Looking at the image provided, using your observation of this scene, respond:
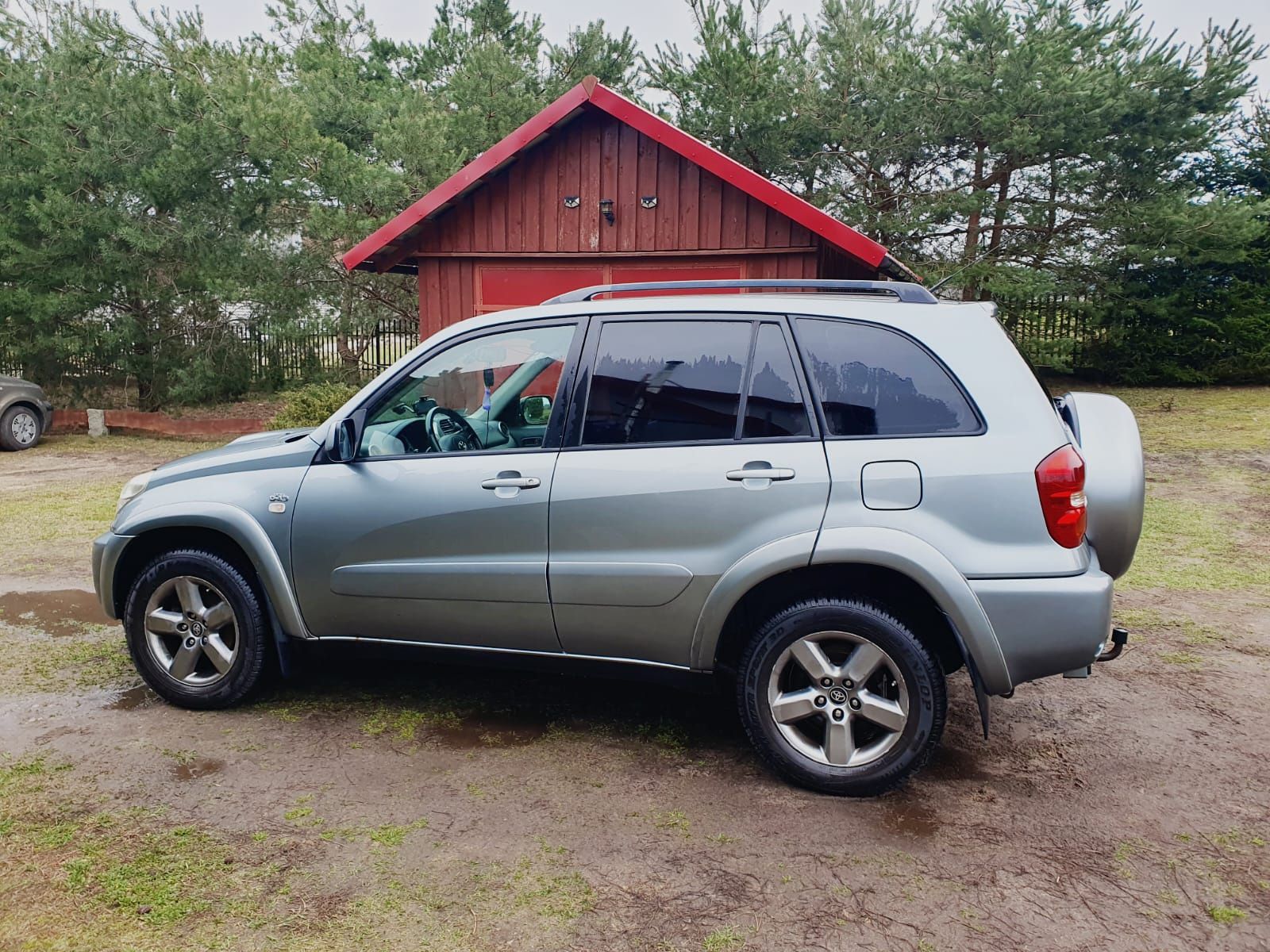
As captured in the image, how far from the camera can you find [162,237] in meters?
14.9

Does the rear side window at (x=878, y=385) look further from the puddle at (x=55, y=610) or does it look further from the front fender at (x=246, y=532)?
the puddle at (x=55, y=610)

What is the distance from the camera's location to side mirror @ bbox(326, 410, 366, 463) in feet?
13.3

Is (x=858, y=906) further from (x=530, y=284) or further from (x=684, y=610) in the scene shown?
(x=530, y=284)

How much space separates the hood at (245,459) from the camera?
4172 millimetres

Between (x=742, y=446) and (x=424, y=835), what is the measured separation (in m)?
1.74

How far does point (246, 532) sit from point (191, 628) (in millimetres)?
552

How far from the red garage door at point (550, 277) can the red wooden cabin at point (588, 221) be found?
0.01 metres

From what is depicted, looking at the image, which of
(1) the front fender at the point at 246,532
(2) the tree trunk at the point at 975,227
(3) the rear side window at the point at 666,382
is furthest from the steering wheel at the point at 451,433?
(2) the tree trunk at the point at 975,227

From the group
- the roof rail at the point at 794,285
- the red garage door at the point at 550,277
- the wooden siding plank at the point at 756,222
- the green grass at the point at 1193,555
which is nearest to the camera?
the roof rail at the point at 794,285

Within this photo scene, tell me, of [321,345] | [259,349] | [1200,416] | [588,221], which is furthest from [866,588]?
[259,349]

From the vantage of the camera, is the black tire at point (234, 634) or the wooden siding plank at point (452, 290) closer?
the black tire at point (234, 634)

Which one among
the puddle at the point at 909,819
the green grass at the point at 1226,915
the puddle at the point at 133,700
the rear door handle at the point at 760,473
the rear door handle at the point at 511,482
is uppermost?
the rear door handle at the point at 760,473

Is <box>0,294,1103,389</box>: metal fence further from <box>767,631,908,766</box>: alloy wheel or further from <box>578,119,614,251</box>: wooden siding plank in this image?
<box>767,631,908,766</box>: alloy wheel

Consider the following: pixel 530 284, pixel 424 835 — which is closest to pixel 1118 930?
pixel 424 835
